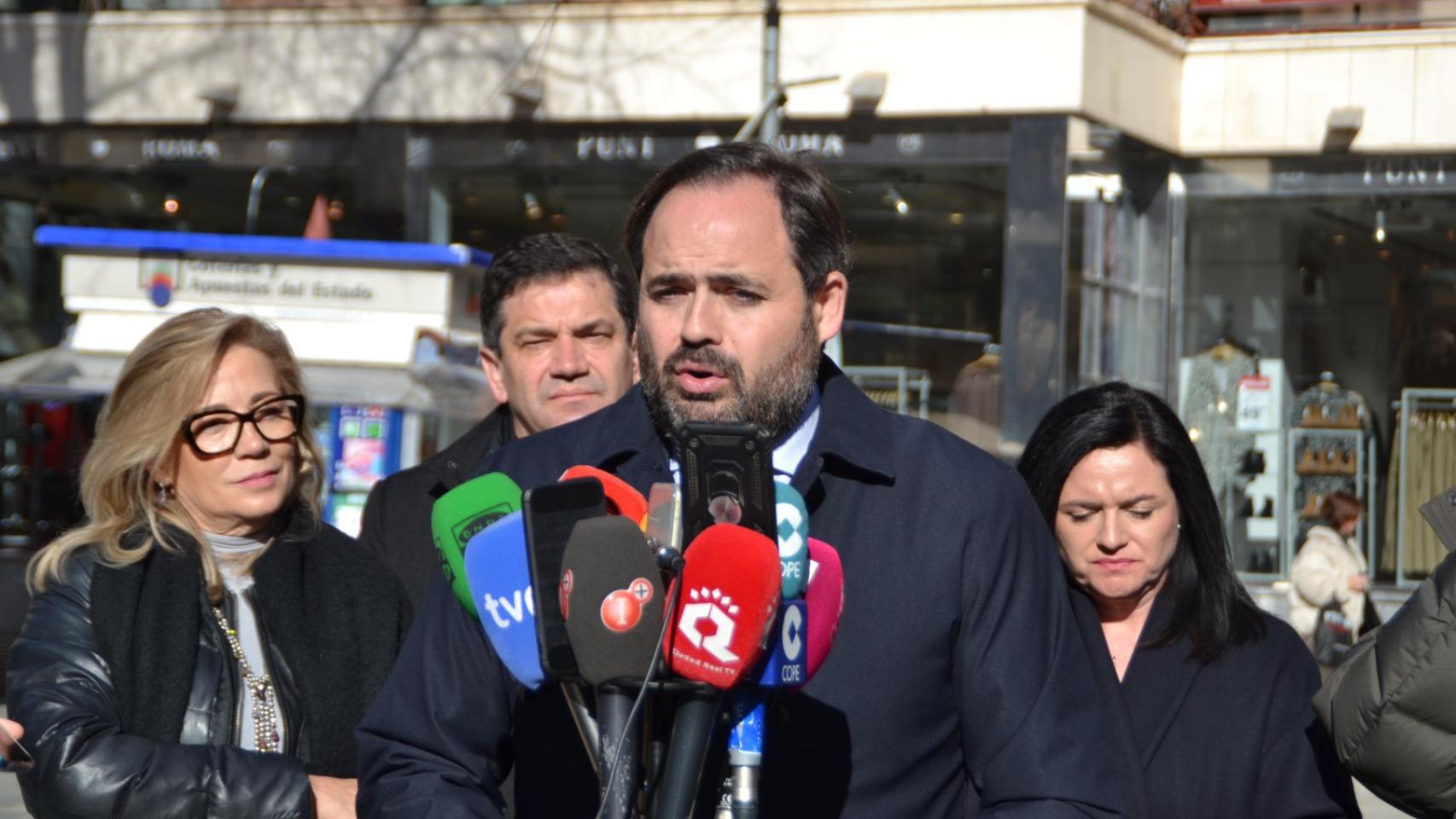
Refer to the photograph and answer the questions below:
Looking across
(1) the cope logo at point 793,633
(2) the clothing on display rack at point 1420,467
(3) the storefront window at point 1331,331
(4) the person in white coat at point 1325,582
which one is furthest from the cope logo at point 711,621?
(2) the clothing on display rack at point 1420,467

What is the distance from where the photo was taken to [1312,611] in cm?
1366

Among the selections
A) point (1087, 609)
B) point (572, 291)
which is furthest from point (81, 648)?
point (1087, 609)

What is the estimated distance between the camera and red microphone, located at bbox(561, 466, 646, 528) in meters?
2.06

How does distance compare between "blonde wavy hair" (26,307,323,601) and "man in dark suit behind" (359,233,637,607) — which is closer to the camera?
"blonde wavy hair" (26,307,323,601)

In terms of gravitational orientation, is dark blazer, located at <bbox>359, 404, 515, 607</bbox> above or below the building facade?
below

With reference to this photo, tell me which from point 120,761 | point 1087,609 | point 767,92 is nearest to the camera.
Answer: point 120,761

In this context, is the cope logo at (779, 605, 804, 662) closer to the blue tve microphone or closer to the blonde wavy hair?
the blue tve microphone

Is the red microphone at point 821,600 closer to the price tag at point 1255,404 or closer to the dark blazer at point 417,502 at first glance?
the dark blazer at point 417,502

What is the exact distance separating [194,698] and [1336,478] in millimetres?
14280

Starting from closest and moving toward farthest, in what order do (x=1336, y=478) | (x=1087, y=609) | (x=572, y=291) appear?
(x=1087, y=609), (x=572, y=291), (x=1336, y=478)

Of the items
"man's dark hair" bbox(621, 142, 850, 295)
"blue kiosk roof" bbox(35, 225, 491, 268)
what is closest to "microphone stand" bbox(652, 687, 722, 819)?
"man's dark hair" bbox(621, 142, 850, 295)

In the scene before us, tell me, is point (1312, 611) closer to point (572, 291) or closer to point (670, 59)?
point (670, 59)

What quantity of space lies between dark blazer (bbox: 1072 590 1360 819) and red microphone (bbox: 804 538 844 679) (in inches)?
61.1

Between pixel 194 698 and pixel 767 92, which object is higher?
pixel 767 92
